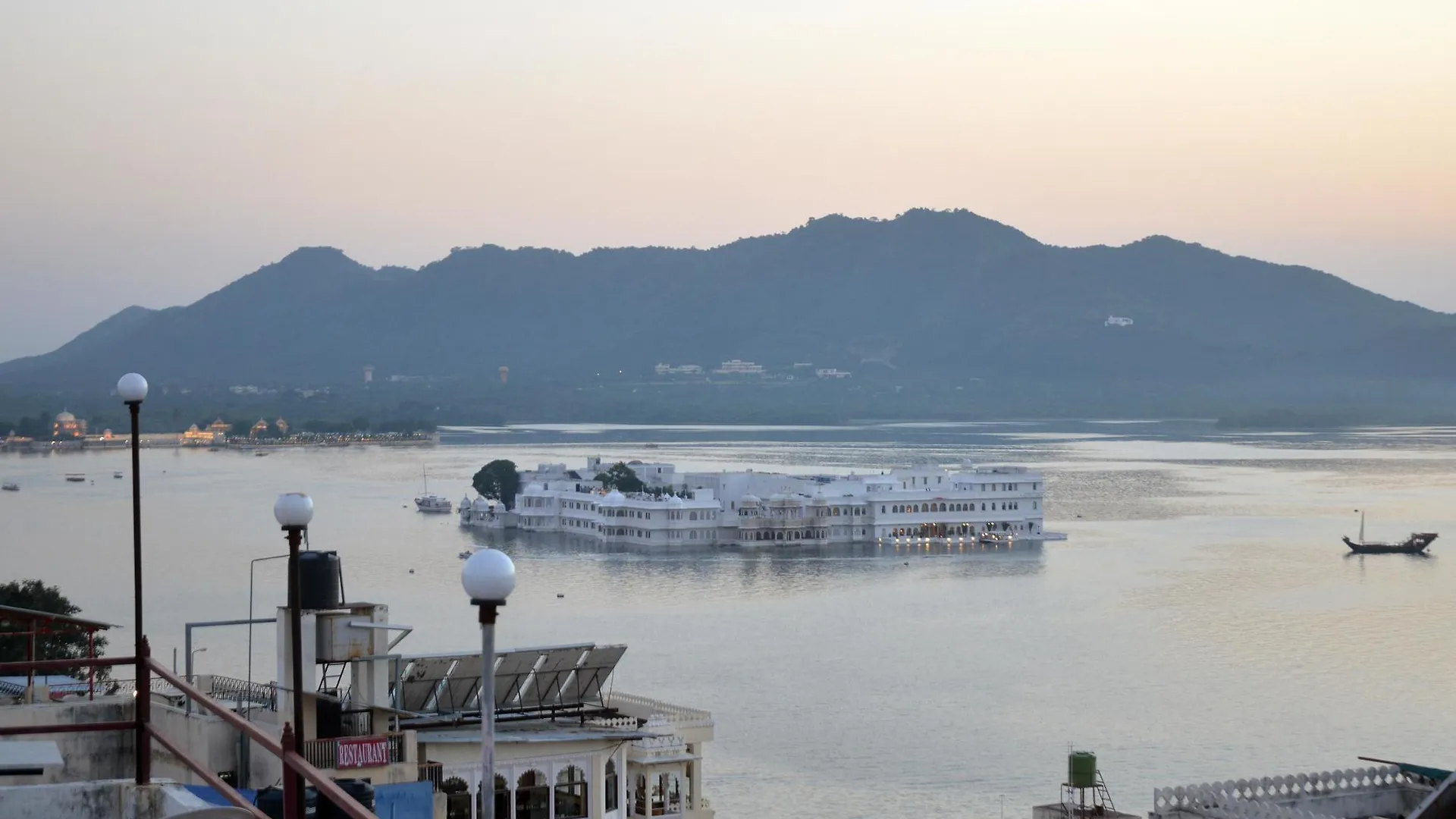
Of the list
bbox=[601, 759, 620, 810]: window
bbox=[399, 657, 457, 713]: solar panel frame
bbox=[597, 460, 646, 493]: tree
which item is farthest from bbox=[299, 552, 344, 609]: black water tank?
bbox=[597, 460, 646, 493]: tree

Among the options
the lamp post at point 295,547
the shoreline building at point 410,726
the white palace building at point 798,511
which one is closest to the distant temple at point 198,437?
the white palace building at point 798,511

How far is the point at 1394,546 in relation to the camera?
33531 mm

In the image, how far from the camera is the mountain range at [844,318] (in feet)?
495

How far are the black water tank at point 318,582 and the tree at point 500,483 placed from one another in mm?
34293

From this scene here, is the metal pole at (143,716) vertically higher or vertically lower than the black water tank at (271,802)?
higher

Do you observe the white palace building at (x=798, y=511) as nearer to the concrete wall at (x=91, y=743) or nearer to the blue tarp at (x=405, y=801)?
the blue tarp at (x=405, y=801)

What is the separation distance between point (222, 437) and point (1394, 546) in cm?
6390

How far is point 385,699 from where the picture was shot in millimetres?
6238

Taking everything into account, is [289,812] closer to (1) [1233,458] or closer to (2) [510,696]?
(2) [510,696]

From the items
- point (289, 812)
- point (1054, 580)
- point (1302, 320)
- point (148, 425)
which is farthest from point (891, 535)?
point (1302, 320)

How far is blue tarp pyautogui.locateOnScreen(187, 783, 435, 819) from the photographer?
5426 millimetres

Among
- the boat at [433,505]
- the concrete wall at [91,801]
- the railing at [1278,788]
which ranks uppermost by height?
the concrete wall at [91,801]

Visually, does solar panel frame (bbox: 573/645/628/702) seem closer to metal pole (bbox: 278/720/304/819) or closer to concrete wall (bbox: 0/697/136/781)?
concrete wall (bbox: 0/697/136/781)

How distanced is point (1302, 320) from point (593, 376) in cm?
6452
